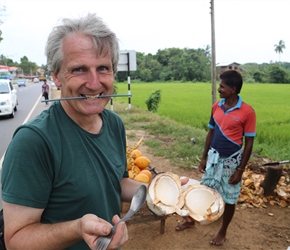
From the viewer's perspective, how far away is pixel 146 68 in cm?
5791

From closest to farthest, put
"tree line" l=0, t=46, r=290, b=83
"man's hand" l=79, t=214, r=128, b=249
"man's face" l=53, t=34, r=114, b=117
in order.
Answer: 1. "man's hand" l=79, t=214, r=128, b=249
2. "man's face" l=53, t=34, r=114, b=117
3. "tree line" l=0, t=46, r=290, b=83

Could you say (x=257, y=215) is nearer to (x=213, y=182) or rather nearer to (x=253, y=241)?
(x=253, y=241)

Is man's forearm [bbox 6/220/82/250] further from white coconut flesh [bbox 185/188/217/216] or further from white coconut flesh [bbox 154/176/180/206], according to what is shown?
white coconut flesh [bbox 185/188/217/216]

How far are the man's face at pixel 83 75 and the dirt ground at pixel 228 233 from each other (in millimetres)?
2013

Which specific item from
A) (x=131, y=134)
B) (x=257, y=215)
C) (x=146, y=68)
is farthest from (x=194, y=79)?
(x=257, y=215)

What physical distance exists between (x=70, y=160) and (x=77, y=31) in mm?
509

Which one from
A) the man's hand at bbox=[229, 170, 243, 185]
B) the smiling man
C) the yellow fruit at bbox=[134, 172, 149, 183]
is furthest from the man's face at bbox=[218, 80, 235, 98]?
the smiling man

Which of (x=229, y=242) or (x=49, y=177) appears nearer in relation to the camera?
(x=49, y=177)

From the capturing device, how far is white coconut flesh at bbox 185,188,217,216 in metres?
1.56

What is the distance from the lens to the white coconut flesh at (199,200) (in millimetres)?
1563

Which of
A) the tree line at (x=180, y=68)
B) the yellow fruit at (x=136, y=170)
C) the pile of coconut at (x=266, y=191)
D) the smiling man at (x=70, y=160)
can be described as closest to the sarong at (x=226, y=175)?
the yellow fruit at (x=136, y=170)

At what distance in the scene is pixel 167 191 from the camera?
1638mm

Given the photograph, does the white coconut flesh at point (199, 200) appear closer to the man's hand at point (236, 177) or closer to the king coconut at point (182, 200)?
the king coconut at point (182, 200)

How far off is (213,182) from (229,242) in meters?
0.72
